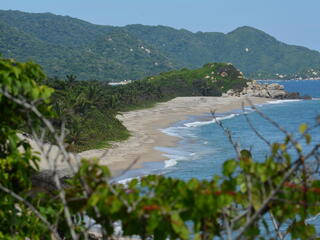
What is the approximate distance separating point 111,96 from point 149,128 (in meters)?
7.96

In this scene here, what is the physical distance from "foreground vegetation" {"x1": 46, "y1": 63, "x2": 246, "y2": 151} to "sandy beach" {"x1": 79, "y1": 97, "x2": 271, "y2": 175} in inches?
71.2

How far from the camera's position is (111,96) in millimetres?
67125

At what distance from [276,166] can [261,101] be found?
126 metres

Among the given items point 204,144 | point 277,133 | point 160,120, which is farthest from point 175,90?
point 204,144

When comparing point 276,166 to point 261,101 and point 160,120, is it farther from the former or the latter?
point 261,101

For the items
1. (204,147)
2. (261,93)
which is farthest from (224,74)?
(204,147)

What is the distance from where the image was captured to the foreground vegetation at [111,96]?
4328cm

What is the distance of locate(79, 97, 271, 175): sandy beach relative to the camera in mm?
39000

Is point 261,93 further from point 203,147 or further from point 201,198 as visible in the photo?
point 201,198

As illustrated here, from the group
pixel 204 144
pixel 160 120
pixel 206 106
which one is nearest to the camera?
pixel 204 144

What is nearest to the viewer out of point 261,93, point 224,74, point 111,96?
point 111,96

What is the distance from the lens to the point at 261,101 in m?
127

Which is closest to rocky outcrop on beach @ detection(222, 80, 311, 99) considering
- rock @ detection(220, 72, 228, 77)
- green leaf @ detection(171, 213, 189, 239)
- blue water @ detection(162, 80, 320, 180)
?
rock @ detection(220, 72, 228, 77)

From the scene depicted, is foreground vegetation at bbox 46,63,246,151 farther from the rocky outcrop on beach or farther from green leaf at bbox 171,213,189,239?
the rocky outcrop on beach
